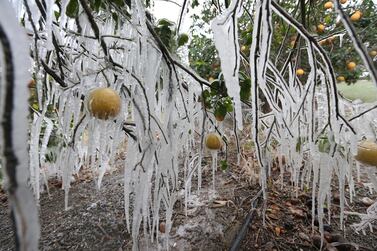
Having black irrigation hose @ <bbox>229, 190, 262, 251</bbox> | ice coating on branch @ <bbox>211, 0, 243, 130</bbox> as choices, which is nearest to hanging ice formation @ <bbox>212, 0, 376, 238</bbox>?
ice coating on branch @ <bbox>211, 0, 243, 130</bbox>

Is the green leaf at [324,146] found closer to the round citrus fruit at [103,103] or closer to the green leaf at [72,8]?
the round citrus fruit at [103,103]

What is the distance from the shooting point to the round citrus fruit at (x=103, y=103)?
1.74 ft

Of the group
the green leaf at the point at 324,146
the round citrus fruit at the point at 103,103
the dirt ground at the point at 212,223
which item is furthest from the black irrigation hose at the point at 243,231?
the round citrus fruit at the point at 103,103

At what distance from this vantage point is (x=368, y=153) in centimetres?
62

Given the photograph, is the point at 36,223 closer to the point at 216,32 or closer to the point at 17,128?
the point at 17,128

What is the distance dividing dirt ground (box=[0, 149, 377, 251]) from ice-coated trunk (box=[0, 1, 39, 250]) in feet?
3.44

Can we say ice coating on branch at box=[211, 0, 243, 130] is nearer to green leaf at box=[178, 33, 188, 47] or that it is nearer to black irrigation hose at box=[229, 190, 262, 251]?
green leaf at box=[178, 33, 188, 47]

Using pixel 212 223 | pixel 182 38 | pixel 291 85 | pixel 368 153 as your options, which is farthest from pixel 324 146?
pixel 212 223

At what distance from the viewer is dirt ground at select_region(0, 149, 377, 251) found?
1.14 m

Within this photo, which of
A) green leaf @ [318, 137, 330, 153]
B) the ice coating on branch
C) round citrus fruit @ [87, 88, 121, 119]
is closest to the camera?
the ice coating on branch

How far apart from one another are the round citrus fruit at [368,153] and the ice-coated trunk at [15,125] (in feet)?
2.27

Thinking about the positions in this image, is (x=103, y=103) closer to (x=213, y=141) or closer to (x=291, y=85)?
(x=213, y=141)

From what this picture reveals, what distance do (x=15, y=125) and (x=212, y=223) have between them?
4.04 ft

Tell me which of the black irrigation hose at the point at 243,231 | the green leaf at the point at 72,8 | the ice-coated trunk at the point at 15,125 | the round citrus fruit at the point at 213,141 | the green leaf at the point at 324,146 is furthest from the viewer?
the black irrigation hose at the point at 243,231
